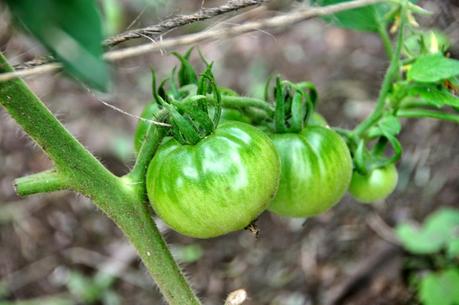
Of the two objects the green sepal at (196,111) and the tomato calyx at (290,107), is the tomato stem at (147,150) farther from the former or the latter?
the tomato calyx at (290,107)

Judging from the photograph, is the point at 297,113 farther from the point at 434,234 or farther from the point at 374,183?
the point at 434,234

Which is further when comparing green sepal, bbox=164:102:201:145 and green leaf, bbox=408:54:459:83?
green leaf, bbox=408:54:459:83

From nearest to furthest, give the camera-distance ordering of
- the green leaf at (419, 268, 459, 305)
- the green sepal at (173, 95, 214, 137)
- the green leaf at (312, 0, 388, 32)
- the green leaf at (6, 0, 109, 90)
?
the green leaf at (6, 0, 109, 90)
the green sepal at (173, 95, 214, 137)
the green leaf at (312, 0, 388, 32)
the green leaf at (419, 268, 459, 305)

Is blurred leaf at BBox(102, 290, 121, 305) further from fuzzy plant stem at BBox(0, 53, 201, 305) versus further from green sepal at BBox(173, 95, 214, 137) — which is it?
green sepal at BBox(173, 95, 214, 137)

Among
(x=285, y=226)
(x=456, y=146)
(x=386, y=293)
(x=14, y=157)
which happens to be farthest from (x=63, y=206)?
(x=456, y=146)

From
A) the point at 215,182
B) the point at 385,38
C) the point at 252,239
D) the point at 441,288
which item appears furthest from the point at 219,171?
the point at 252,239

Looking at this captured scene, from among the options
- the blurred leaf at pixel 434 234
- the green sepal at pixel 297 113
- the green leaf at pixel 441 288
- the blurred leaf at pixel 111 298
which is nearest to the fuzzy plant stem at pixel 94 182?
the green sepal at pixel 297 113

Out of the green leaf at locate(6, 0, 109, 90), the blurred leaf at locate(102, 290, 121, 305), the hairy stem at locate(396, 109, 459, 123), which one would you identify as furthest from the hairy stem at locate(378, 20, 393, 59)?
the blurred leaf at locate(102, 290, 121, 305)

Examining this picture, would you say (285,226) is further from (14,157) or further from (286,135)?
(286,135)
